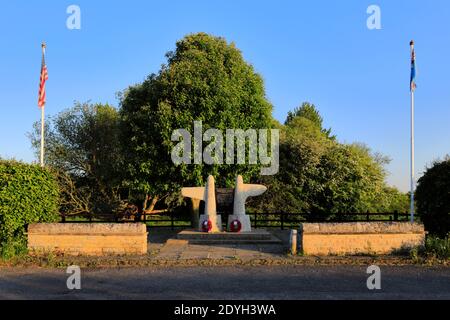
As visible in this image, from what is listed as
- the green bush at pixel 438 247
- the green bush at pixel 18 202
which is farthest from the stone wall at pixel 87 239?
the green bush at pixel 438 247

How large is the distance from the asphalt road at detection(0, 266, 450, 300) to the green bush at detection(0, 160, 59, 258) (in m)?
2.26

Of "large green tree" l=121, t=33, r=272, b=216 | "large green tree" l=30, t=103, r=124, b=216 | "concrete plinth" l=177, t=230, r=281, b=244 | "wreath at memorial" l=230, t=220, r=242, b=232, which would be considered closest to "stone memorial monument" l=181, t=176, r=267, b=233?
"wreath at memorial" l=230, t=220, r=242, b=232

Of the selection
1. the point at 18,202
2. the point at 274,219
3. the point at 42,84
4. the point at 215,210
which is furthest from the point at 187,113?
the point at 18,202

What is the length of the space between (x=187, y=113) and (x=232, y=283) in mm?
14025

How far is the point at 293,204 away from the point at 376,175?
10.8 meters

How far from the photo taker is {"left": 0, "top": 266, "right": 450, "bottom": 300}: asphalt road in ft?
27.9

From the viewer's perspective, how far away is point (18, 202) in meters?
13.6

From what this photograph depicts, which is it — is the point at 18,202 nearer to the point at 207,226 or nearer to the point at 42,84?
the point at 42,84

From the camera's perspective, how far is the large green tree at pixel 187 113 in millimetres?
22531

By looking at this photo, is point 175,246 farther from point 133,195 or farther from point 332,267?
point 133,195

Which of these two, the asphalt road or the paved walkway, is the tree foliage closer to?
the paved walkway

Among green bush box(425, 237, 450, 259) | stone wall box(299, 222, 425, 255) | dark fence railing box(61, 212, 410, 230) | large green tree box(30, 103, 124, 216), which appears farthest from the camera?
large green tree box(30, 103, 124, 216)

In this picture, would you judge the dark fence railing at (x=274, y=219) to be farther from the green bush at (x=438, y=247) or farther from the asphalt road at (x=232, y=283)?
the asphalt road at (x=232, y=283)
